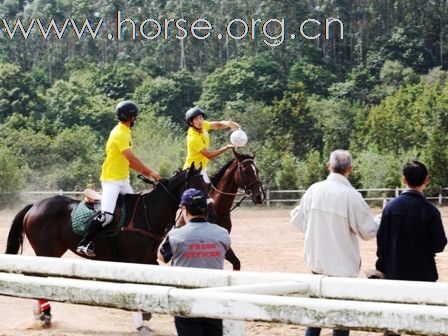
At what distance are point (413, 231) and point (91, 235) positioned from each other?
4.66 metres

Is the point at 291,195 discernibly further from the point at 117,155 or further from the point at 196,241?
the point at 196,241

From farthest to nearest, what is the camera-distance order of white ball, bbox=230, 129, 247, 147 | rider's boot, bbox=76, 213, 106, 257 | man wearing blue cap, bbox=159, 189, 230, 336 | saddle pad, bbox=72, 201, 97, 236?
white ball, bbox=230, 129, 247, 147 → saddle pad, bbox=72, 201, 97, 236 → rider's boot, bbox=76, 213, 106, 257 → man wearing blue cap, bbox=159, 189, 230, 336

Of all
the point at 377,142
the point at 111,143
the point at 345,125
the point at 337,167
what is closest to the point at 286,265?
the point at 111,143

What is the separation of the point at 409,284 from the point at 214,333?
1.62 metres

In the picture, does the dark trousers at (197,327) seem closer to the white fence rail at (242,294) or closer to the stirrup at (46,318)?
the white fence rail at (242,294)

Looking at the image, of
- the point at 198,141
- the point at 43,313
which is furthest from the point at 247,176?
the point at 43,313

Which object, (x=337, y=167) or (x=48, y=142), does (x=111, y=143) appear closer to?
(x=337, y=167)

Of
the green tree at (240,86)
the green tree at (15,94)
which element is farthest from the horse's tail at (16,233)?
the green tree at (240,86)

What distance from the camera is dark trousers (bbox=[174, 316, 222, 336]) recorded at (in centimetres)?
567

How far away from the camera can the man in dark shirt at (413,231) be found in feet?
23.0

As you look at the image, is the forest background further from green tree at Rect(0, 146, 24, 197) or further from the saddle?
the saddle

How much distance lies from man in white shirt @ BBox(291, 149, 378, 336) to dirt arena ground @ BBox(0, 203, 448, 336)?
255cm

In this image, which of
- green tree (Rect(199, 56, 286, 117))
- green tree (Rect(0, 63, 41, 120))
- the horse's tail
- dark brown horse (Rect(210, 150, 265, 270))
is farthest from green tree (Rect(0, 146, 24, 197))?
the horse's tail

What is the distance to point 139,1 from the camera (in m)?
117
